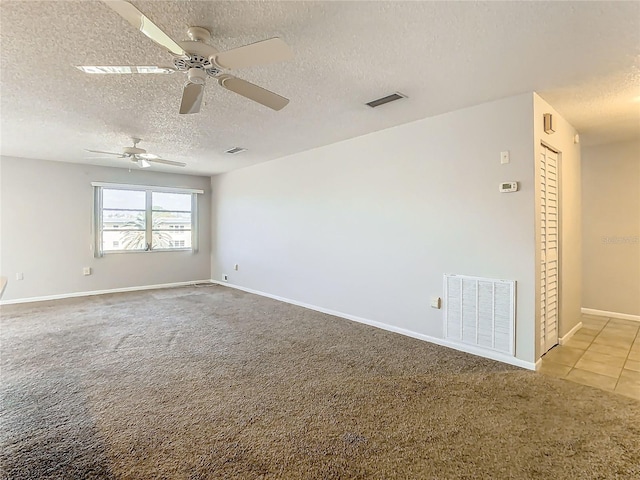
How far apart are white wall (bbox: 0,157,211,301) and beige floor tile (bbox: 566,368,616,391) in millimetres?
6939

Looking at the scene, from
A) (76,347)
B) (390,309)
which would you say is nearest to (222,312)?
(76,347)

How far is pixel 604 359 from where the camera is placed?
10.1ft

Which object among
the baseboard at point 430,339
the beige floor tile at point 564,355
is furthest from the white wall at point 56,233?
the beige floor tile at point 564,355

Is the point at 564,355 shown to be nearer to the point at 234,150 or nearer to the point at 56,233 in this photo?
the point at 234,150

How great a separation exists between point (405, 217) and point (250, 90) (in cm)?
226

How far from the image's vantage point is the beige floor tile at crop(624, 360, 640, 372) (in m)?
2.88

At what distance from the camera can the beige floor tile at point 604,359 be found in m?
2.99

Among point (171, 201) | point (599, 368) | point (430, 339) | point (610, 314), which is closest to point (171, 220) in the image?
point (171, 201)

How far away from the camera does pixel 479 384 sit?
2.57 metres

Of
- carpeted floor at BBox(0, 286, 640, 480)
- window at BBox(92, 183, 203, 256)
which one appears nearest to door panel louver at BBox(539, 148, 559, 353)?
carpeted floor at BBox(0, 286, 640, 480)

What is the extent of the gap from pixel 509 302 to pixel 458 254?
0.64 metres

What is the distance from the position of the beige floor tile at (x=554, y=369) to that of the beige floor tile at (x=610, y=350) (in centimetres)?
69

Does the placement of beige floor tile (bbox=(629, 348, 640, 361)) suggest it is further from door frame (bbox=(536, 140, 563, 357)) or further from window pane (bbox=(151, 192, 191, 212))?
window pane (bbox=(151, 192, 191, 212))

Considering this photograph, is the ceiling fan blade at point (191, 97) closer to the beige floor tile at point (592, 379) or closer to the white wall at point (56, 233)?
the beige floor tile at point (592, 379)
